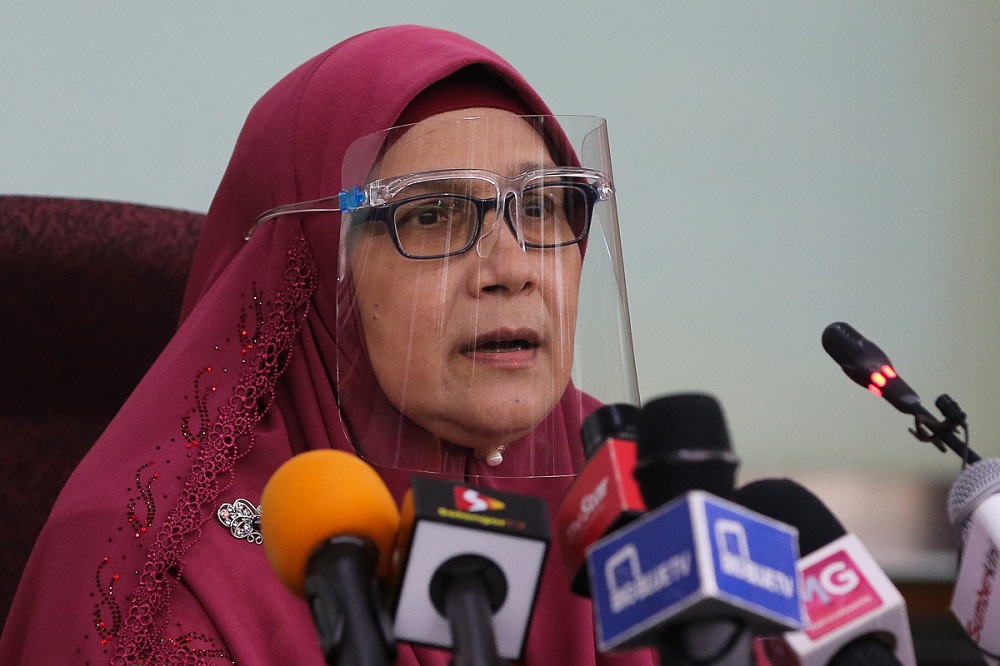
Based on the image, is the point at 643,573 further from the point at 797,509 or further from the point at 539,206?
the point at 539,206

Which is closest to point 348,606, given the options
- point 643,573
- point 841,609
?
point 643,573

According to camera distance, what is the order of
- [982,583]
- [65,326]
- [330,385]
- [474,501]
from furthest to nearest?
[65,326] → [330,385] → [982,583] → [474,501]

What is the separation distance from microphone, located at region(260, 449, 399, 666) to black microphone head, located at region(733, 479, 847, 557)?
22 cm

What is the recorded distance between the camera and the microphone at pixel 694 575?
487 millimetres

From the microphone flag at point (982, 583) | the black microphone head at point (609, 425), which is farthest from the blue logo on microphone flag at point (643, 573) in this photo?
the microphone flag at point (982, 583)

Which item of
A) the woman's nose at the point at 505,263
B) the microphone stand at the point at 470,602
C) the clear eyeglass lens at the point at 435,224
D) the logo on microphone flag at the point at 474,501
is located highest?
the clear eyeglass lens at the point at 435,224

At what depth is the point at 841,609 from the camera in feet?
2.06

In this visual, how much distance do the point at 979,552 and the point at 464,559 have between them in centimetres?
46

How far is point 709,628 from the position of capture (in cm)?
51

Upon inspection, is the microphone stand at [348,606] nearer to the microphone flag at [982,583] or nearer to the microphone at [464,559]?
the microphone at [464,559]

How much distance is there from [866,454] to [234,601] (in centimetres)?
180

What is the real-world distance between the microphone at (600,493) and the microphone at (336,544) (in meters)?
0.11

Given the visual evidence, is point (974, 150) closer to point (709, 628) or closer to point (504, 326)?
point (504, 326)

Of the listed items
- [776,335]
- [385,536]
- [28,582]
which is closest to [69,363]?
[28,582]
